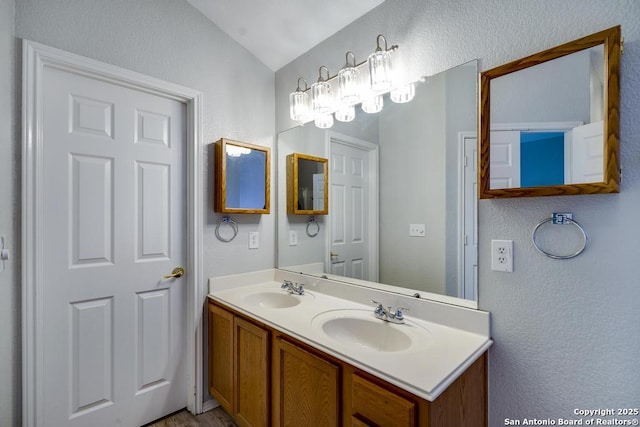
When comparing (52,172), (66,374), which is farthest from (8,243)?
(66,374)

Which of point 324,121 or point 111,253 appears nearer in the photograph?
point 111,253

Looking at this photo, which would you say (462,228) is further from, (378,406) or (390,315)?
(378,406)

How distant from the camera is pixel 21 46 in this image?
1335mm

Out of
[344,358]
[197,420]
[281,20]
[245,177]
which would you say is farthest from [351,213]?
[197,420]

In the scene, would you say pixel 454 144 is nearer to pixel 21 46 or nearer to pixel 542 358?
pixel 542 358

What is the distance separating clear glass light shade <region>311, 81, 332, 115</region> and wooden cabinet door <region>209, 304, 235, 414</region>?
1324mm

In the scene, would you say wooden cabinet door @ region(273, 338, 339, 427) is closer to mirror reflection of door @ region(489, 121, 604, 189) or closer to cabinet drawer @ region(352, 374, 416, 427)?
cabinet drawer @ region(352, 374, 416, 427)

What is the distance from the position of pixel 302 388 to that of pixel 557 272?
3.49 ft

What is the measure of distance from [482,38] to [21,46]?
79.4 inches

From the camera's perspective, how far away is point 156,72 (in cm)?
173

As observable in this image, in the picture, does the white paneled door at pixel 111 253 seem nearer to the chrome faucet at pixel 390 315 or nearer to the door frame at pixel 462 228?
the chrome faucet at pixel 390 315

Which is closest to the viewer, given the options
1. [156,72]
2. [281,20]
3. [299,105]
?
[156,72]

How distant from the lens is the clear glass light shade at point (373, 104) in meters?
1.60

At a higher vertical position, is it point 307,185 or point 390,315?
point 307,185
